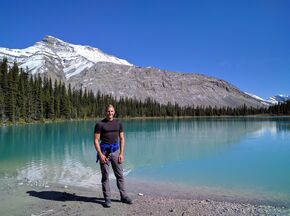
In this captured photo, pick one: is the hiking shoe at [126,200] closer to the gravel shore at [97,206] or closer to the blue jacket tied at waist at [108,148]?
the gravel shore at [97,206]

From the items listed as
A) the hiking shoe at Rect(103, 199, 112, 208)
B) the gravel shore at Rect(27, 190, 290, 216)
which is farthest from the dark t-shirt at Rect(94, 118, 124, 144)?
the gravel shore at Rect(27, 190, 290, 216)

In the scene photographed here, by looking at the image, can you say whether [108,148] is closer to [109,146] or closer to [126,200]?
[109,146]

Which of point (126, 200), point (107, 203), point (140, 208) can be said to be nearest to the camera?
point (140, 208)

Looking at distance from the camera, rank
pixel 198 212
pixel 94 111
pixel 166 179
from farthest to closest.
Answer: pixel 94 111
pixel 166 179
pixel 198 212

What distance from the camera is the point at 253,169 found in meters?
22.5

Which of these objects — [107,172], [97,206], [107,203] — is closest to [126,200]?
[107,203]

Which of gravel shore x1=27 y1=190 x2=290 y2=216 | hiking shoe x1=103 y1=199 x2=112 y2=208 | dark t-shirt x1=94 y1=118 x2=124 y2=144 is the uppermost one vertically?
dark t-shirt x1=94 y1=118 x2=124 y2=144

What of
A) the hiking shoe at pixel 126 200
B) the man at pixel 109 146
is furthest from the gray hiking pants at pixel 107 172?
the hiking shoe at pixel 126 200

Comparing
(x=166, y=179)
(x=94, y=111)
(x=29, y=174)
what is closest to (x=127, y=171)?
(x=166, y=179)

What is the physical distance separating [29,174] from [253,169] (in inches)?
589

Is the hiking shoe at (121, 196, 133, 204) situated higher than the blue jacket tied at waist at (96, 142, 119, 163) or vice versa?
the blue jacket tied at waist at (96, 142, 119, 163)

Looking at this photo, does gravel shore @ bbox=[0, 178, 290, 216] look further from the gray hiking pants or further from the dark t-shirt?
the dark t-shirt

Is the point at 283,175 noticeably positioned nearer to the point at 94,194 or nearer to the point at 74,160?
the point at 94,194

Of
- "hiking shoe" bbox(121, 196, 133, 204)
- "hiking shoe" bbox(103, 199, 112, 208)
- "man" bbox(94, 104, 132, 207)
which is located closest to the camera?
"hiking shoe" bbox(103, 199, 112, 208)
